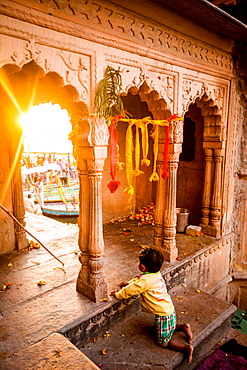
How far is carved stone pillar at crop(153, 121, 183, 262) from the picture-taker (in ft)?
→ 17.5

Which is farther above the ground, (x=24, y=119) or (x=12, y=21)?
(x=12, y=21)

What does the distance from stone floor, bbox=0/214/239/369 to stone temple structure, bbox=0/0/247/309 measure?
0.32m

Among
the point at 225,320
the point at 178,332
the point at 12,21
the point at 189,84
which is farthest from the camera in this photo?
the point at 189,84

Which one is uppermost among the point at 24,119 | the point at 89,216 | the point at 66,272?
the point at 24,119

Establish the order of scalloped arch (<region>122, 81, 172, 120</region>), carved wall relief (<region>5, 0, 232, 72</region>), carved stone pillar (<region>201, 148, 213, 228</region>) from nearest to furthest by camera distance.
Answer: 1. carved wall relief (<region>5, 0, 232, 72</region>)
2. scalloped arch (<region>122, 81, 172, 120</region>)
3. carved stone pillar (<region>201, 148, 213, 228</region>)

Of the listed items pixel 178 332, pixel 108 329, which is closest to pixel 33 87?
pixel 108 329

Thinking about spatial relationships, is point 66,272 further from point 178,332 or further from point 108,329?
point 178,332

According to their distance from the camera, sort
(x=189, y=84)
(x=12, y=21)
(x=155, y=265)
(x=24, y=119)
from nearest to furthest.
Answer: (x=12, y=21), (x=155, y=265), (x=189, y=84), (x=24, y=119)

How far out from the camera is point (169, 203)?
5.47 metres

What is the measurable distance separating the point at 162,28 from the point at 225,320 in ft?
15.9

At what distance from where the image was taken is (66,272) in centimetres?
496

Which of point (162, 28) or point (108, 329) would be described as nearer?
point (108, 329)

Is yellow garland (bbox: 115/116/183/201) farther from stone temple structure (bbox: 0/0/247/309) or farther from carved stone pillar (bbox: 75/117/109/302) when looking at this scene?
carved stone pillar (bbox: 75/117/109/302)

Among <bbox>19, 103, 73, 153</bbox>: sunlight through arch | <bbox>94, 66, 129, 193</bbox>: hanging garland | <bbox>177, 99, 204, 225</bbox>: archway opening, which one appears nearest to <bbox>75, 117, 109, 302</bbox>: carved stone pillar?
<bbox>94, 66, 129, 193</bbox>: hanging garland
